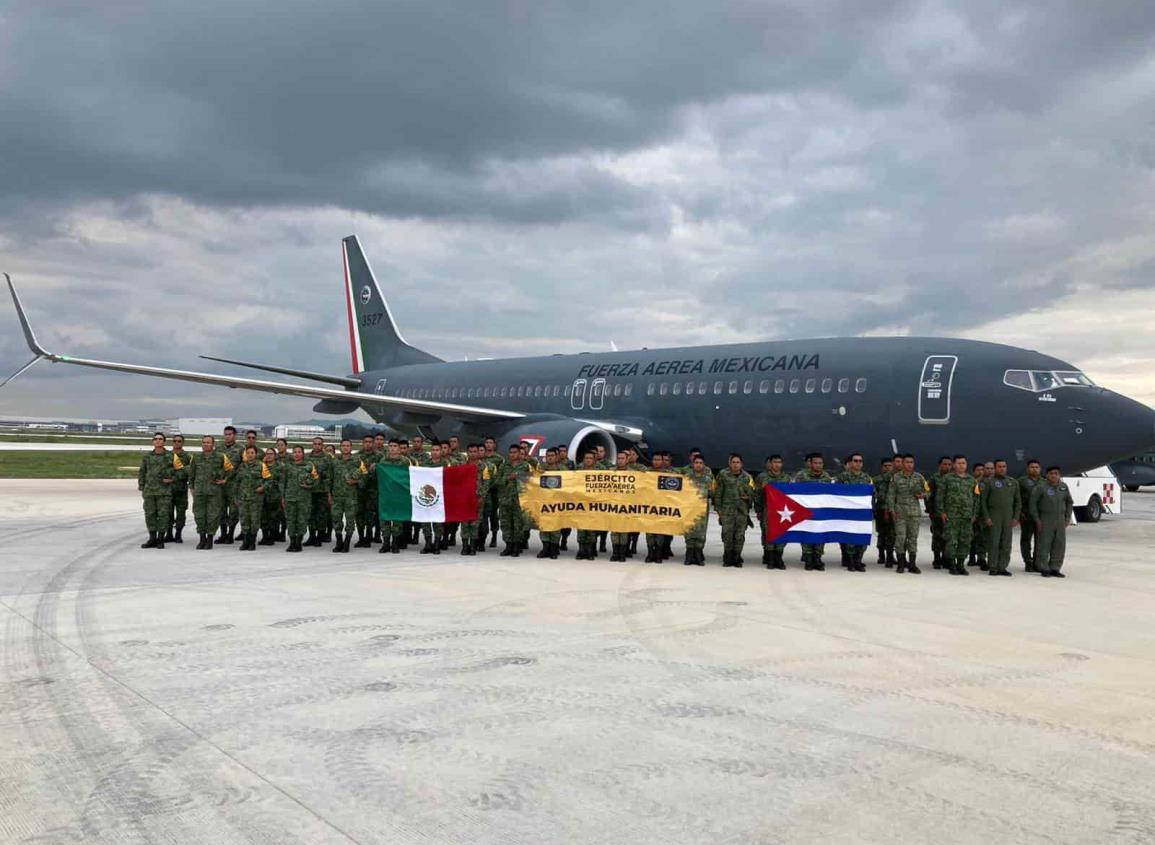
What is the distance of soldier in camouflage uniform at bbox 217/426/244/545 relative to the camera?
14305mm

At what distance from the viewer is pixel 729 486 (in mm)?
12852

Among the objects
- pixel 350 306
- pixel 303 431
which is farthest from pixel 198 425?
pixel 350 306

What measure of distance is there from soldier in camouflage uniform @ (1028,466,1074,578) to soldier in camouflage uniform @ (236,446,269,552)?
10.7 metres

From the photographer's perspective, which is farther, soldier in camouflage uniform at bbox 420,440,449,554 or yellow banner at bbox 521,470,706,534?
soldier in camouflage uniform at bbox 420,440,449,554

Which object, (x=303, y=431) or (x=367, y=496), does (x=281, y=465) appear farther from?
(x=303, y=431)

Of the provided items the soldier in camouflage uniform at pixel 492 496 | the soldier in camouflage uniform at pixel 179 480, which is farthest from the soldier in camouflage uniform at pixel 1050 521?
the soldier in camouflage uniform at pixel 179 480

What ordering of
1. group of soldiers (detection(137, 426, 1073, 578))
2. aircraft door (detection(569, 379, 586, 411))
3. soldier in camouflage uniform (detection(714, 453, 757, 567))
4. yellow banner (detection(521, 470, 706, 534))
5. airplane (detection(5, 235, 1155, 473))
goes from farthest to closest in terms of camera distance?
aircraft door (detection(569, 379, 586, 411))
airplane (detection(5, 235, 1155, 473))
yellow banner (detection(521, 470, 706, 534))
soldier in camouflage uniform (detection(714, 453, 757, 567))
group of soldiers (detection(137, 426, 1073, 578))

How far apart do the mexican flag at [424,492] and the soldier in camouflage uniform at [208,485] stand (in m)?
2.29

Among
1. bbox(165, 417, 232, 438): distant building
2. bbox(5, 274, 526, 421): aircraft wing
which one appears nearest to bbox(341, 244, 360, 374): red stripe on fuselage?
bbox(5, 274, 526, 421): aircraft wing

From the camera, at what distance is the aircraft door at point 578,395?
25203 millimetres

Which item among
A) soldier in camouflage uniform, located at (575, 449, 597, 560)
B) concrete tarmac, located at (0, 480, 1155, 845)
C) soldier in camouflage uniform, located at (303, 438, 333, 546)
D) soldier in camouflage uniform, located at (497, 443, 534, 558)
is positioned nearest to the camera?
concrete tarmac, located at (0, 480, 1155, 845)

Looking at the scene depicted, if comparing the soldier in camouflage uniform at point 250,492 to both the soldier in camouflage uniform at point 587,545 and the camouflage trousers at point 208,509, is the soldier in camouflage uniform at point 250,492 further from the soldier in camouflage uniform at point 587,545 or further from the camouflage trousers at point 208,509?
the soldier in camouflage uniform at point 587,545

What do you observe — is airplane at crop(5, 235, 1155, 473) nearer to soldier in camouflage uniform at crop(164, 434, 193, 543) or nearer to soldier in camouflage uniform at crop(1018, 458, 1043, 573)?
soldier in camouflage uniform at crop(1018, 458, 1043, 573)

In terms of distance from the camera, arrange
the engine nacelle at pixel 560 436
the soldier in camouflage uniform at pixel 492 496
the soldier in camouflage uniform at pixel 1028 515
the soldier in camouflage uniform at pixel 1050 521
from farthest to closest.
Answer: the engine nacelle at pixel 560 436 → the soldier in camouflage uniform at pixel 492 496 → the soldier in camouflage uniform at pixel 1028 515 → the soldier in camouflage uniform at pixel 1050 521
